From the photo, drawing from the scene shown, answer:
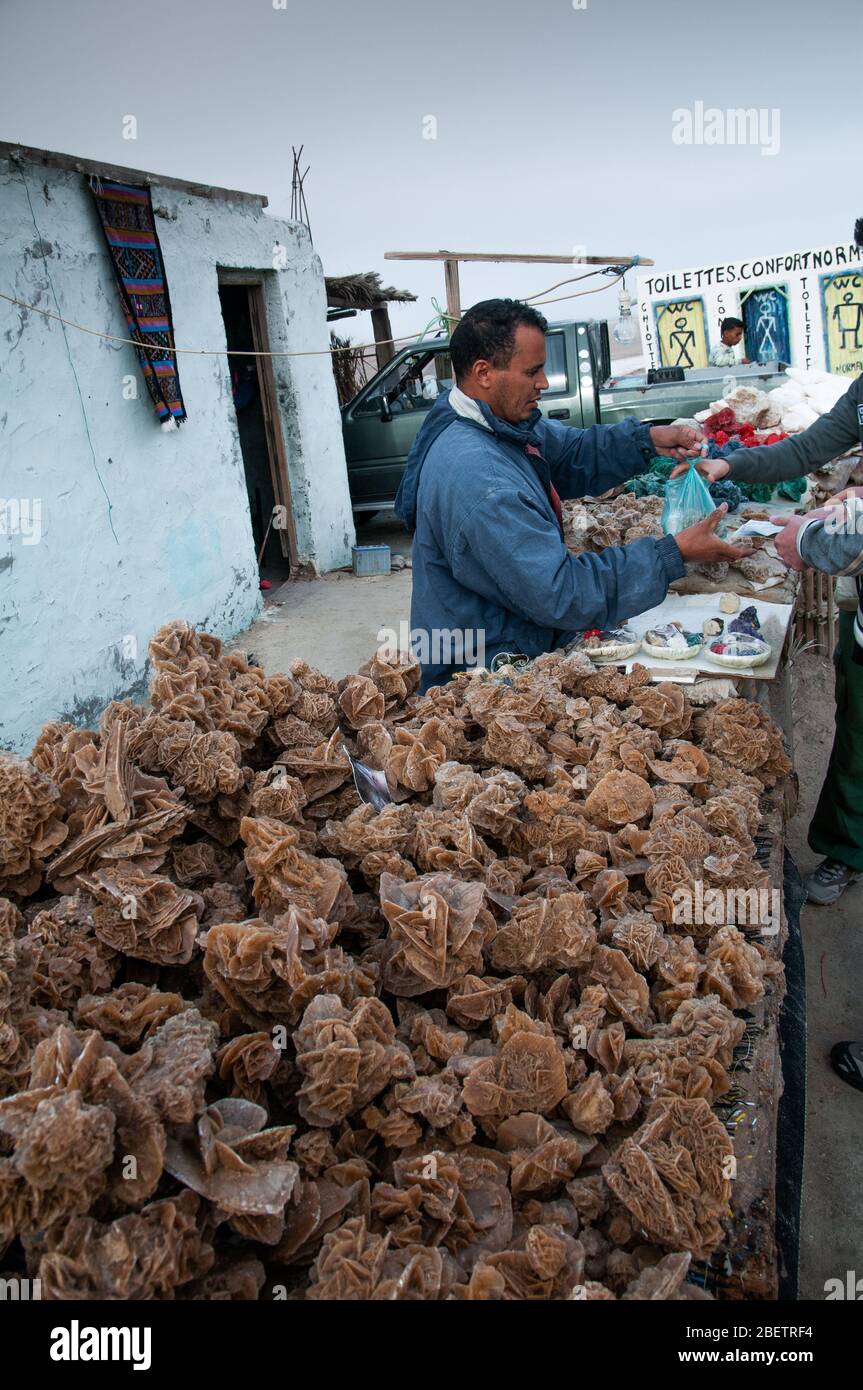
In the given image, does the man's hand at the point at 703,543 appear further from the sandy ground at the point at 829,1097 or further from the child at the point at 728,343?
the child at the point at 728,343

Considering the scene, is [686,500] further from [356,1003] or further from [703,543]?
[356,1003]

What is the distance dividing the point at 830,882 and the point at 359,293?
35.4ft

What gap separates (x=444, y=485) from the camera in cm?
307

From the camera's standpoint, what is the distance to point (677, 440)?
4.07 metres

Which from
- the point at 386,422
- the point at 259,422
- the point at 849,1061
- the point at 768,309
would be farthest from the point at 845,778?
the point at 768,309

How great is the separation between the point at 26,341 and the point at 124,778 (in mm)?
5156

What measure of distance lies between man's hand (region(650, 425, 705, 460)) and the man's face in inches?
42.0

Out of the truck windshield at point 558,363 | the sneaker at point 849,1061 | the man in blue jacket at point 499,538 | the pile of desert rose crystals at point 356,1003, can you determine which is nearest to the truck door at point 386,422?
the truck windshield at point 558,363

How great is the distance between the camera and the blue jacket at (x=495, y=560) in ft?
9.38

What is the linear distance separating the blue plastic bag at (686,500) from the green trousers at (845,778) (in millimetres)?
1041

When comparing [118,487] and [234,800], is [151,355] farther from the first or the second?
[234,800]

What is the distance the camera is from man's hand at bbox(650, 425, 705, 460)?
406 centimetres

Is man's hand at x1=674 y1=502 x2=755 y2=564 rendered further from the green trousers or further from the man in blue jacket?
the green trousers

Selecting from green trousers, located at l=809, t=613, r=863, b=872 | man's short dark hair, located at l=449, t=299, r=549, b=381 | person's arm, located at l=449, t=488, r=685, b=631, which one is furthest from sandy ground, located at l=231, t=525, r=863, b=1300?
man's short dark hair, located at l=449, t=299, r=549, b=381
